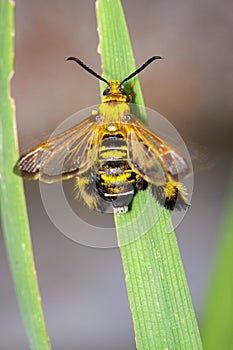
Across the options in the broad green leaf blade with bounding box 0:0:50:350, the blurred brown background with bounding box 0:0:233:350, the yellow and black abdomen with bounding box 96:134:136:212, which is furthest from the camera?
the blurred brown background with bounding box 0:0:233:350

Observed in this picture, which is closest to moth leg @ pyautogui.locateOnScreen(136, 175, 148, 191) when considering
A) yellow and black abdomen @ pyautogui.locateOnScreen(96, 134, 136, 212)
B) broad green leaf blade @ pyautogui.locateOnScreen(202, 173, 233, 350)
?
yellow and black abdomen @ pyautogui.locateOnScreen(96, 134, 136, 212)

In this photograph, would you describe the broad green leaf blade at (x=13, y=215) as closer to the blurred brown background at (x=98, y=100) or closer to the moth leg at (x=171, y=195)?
the moth leg at (x=171, y=195)

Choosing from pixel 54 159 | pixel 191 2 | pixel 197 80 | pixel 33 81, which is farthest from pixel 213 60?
pixel 54 159

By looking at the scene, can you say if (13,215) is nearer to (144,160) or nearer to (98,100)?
(144,160)

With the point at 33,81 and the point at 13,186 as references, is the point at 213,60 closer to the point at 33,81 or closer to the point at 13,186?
the point at 33,81

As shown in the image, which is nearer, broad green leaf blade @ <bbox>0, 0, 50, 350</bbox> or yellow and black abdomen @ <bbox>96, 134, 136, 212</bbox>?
broad green leaf blade @ <bbox>0, 0, 50, 350</bbox>

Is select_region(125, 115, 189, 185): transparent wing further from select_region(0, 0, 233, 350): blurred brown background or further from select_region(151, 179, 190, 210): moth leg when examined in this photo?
select_region(0, 0, 233, 350): blurred brown background

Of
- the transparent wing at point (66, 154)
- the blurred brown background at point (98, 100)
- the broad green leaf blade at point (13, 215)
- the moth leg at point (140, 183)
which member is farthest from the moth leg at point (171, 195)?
the blurred brown background at point (98, 100)
